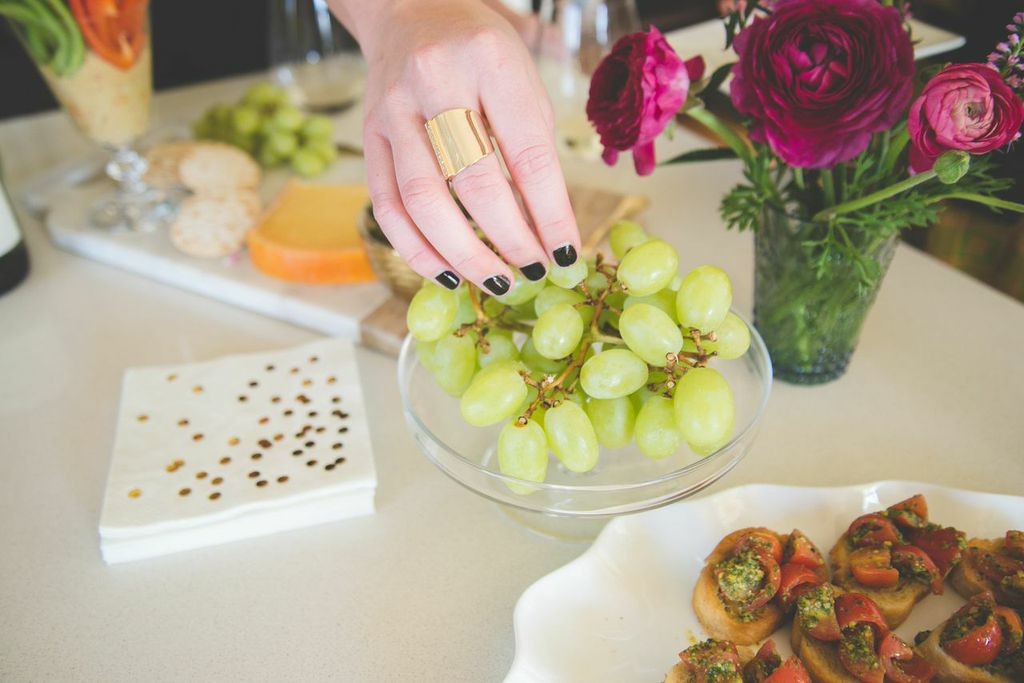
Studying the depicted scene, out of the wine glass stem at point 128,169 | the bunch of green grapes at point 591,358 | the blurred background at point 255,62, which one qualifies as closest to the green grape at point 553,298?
the bunch of green grapes at point 591,358

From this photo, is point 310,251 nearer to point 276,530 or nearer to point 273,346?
point 273,346

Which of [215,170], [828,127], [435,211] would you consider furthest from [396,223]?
[215,170]

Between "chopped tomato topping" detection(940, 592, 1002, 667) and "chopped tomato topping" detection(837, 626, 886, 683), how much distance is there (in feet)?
0.20

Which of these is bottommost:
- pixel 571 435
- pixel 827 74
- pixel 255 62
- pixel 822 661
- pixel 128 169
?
pixel 255 62

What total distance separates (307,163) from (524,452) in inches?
38.2

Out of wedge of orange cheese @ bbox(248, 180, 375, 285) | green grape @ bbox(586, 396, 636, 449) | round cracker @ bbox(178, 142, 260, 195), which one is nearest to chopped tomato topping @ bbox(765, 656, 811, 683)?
green grape @ bbox(586, 396, 636, 449)

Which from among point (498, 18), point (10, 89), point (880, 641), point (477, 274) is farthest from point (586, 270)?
point (10, 89)

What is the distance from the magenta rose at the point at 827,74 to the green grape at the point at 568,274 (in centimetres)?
21

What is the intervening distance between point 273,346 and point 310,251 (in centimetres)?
16

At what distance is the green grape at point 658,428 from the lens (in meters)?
0.69

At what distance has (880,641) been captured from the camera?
63 cm

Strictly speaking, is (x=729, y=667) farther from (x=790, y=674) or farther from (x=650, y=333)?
(x=650, y=333)

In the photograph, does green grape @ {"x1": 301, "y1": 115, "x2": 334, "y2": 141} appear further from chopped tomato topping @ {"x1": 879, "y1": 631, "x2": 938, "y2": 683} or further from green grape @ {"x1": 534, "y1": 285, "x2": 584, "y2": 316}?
chopped tomato topping @ {"x1": 879, "y1": 631, "x2": 938, "y2": 683}

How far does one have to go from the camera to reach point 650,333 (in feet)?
2.18
